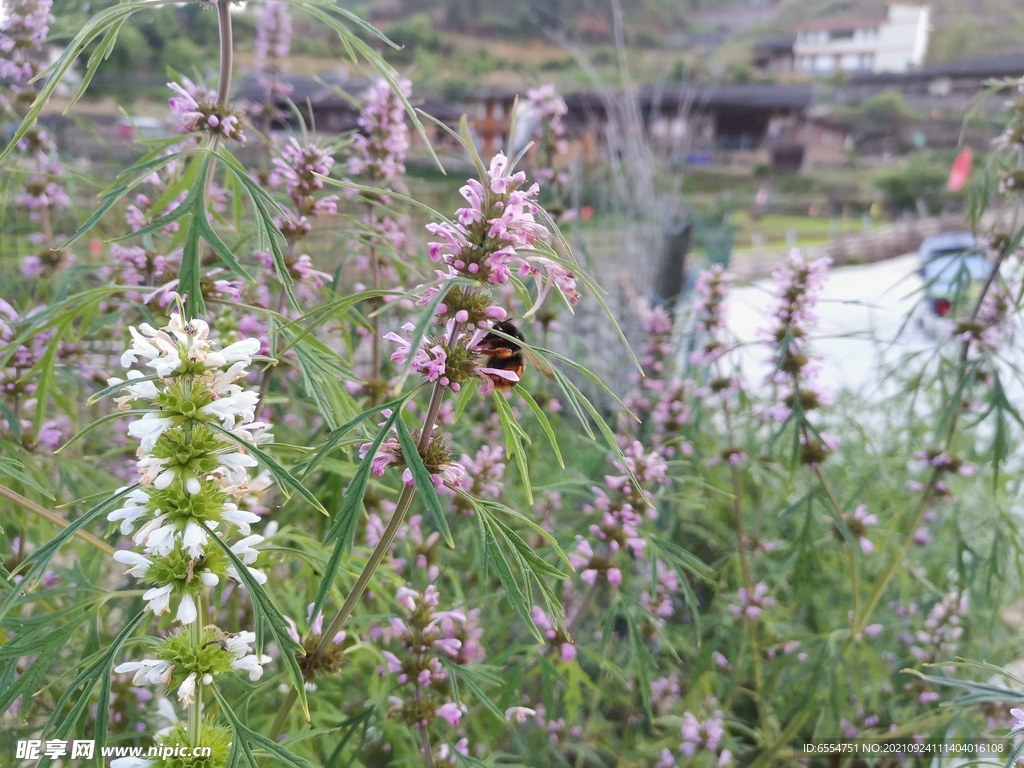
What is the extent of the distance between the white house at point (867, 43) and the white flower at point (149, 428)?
14.4 feet

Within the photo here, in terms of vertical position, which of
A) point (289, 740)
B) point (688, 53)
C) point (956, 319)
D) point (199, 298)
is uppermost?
point (688, 53)

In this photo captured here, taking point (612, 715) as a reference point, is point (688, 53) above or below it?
above

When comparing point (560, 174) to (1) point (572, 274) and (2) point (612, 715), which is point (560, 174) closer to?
(1) point (572, 274)

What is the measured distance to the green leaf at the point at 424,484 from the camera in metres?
0.33

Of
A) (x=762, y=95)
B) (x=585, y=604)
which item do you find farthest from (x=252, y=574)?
(x=762, y=95)

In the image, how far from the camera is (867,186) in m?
4.56

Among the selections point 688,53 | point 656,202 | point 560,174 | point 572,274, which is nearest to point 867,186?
point 688,53

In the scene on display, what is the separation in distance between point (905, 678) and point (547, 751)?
0.63 m

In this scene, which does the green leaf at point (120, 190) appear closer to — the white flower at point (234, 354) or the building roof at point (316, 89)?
the white flower at point (234, 354)

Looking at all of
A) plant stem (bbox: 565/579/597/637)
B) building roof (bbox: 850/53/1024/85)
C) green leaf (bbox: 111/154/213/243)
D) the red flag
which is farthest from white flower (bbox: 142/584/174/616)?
the red flag

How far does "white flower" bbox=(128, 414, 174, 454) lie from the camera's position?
1.10 feet

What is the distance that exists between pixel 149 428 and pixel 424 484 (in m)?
0.14

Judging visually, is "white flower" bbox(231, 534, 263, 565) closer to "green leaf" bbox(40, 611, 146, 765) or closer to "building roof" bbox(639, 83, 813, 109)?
"green leaf" bbox(40, 611, 146, 765)

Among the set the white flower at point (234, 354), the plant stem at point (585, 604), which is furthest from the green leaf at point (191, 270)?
the plant stem at point (585, 604)
